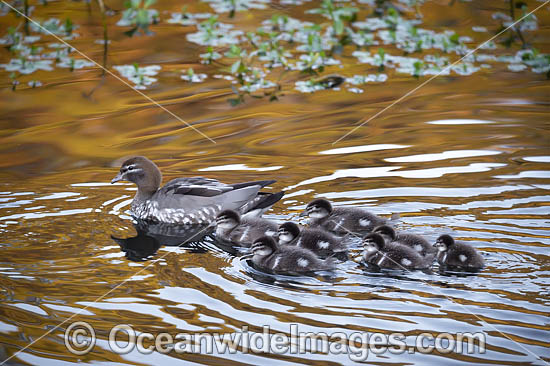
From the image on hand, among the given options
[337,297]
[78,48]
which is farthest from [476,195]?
[78,48]

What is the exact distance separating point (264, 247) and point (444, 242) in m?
1.14

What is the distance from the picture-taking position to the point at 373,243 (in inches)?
204

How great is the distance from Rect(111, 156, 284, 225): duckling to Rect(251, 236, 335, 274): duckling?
0.89 meters

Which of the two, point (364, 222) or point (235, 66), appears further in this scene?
point (235, 66)

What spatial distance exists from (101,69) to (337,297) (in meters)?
5.96

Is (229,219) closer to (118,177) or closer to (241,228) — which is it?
(241,228)

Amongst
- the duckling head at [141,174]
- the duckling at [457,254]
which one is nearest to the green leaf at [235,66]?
the duckling head at [141,174]

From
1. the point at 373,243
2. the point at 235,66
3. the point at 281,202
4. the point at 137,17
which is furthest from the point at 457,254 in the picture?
the point at 137,17

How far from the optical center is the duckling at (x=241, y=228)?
586 cm

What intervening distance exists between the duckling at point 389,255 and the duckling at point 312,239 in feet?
0.97

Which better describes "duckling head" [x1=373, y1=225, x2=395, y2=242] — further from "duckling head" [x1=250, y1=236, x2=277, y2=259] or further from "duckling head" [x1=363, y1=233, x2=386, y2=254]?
"duckling head" [x1=250, y1=236, x2=277, y2=259]

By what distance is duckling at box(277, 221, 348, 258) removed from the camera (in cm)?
548

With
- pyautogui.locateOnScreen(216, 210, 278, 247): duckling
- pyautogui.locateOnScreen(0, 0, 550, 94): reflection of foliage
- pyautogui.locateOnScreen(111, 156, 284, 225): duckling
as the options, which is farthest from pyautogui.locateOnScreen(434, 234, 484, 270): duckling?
pyautogui.locateOnScreen(0, 0, 550, 94): reflection of foliage

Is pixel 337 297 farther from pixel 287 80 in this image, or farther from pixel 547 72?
pixel 547 72
